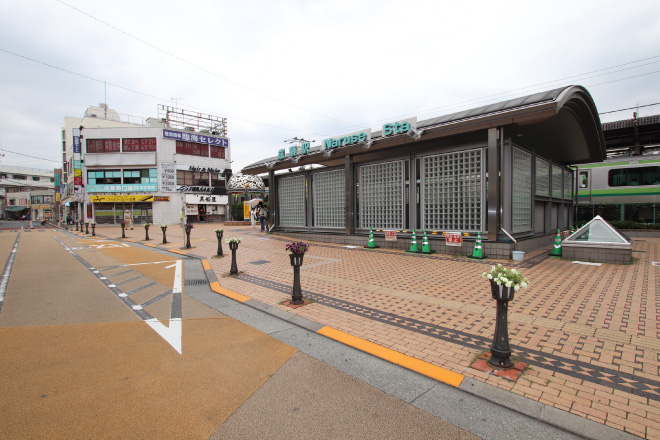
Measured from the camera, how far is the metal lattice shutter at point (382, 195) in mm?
13117

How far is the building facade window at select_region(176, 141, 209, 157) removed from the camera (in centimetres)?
3731

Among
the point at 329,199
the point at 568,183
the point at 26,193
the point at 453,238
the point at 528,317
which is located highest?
the point at 26,193

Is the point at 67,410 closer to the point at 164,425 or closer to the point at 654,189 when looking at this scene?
the point at 164,425

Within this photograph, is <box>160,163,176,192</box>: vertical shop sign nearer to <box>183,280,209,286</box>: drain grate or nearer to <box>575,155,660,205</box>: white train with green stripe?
<box>183,280,209,286</box>: drain grate

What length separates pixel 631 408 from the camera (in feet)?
8.96

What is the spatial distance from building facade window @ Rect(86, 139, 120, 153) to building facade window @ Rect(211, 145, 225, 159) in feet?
34.4

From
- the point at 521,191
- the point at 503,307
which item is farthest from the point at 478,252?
the point at 503,307

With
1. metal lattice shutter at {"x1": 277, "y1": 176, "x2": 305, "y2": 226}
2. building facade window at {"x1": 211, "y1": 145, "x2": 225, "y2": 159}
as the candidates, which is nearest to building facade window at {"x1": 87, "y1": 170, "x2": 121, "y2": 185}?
building facade window at {"x1": 211, "y1": 145, "x2": 225, "y2": 159}

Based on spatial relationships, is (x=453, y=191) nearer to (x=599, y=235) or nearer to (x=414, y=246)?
(x=414, y=246)

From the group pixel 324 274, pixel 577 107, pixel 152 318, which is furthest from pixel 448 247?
pixel 152 318

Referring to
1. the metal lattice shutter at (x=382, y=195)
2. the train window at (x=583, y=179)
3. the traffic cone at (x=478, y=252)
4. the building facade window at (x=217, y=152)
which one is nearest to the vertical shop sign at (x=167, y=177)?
the building facade window at (x=217, y=152)

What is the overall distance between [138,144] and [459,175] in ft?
123

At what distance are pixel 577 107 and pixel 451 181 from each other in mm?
5061

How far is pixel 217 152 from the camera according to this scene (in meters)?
40.6
